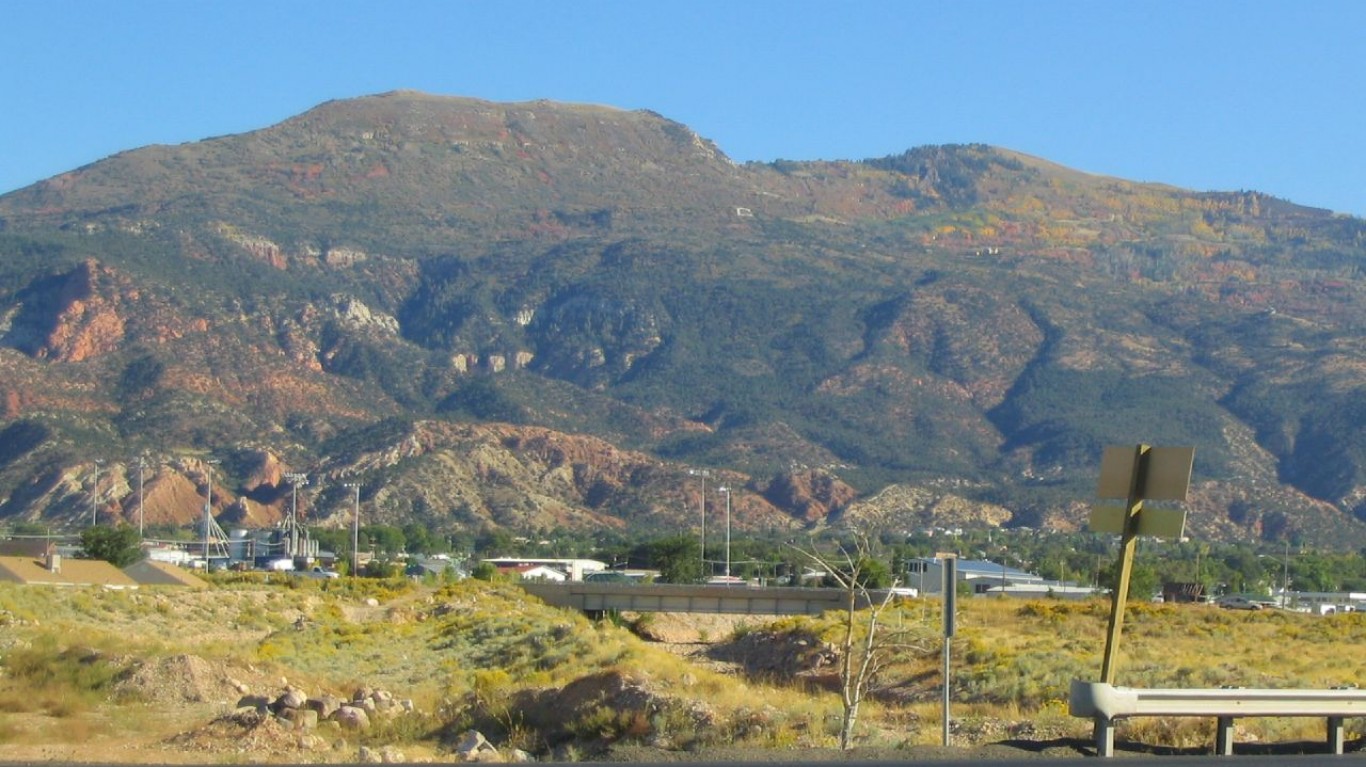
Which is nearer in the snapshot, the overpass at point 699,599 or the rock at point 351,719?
the rock at point 351,719

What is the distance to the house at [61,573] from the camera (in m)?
79.1

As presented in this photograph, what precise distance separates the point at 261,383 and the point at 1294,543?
104 metres

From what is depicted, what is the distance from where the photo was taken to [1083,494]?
200m

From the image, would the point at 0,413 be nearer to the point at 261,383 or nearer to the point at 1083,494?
the point at 261,383

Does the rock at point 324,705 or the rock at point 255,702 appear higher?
the rock at point 324,705

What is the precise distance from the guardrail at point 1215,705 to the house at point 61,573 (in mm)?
60129

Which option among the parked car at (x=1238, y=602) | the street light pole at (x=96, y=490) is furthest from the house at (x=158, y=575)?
the street light pole at (x=96, y=490)

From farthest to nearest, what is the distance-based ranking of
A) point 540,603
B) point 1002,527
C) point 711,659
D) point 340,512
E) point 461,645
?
point 1002,527 < point 340,512 < point 540,603 < point 711,659 < point 461,645

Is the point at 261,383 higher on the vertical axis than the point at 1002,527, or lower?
higher

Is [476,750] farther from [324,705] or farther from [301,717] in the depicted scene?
[324,705]

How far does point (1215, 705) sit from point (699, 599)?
218 ft

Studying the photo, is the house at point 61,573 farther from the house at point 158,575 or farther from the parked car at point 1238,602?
the parked car at point 1238,602

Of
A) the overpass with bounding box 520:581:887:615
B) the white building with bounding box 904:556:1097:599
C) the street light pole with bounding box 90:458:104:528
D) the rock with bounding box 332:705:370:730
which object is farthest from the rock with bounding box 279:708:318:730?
the street light pole with bounding box 90:458:104:528

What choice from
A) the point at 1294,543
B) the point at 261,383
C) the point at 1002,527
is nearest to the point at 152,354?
the point at 261,383
